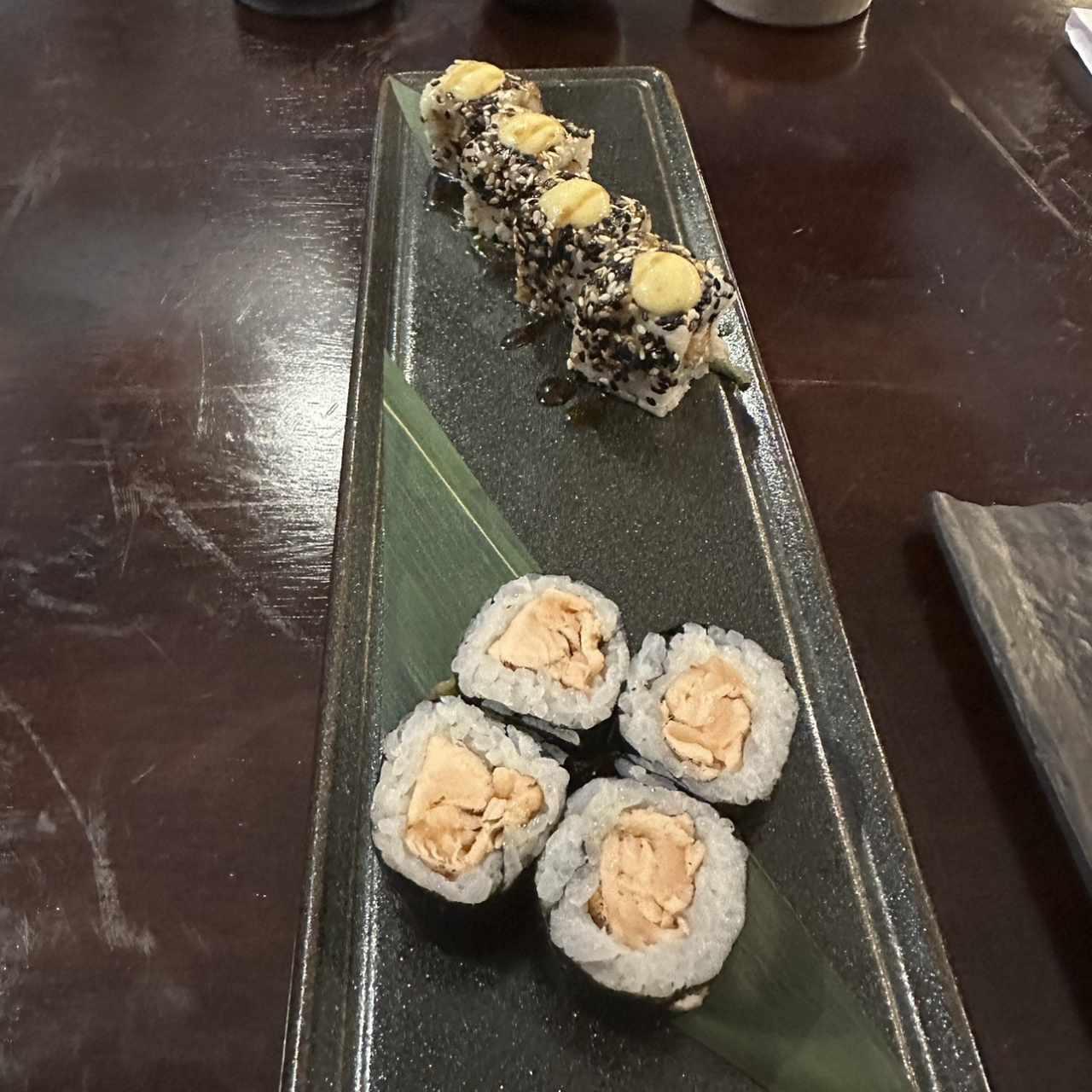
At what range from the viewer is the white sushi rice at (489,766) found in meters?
1.21

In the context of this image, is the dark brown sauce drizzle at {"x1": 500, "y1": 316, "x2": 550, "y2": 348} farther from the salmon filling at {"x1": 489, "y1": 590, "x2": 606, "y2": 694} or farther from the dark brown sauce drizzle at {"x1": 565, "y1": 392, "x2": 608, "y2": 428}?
the salmon filling at {"x1": 489, "y1": 590, "x2": 606, "y2": 694}

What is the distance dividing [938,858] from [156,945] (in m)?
1.24

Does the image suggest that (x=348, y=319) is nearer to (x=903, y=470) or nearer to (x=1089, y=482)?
(x=903, y=470)

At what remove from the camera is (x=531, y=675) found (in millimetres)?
1387

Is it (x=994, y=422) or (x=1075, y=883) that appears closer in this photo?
(x=1075, y=883)

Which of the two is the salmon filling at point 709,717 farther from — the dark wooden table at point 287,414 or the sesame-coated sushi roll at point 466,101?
the sesame-coated sushi roll at point 466,101

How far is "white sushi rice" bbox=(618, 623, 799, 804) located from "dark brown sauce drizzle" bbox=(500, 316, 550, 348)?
88cm

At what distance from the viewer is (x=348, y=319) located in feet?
7.02

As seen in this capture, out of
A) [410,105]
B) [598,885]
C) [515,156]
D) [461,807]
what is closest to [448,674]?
[461,807]

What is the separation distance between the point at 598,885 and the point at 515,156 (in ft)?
5.30

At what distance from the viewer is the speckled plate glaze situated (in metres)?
1.18

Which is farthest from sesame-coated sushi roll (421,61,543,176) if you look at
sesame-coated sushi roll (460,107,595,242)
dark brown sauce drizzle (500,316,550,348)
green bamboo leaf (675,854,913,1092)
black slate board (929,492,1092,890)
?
green bamboo leaf (675,854,913,1092)

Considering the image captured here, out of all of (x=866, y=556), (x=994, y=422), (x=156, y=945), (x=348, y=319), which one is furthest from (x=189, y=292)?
(x=994, y=422)

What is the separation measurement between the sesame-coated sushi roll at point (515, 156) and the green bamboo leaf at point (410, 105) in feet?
1.18
